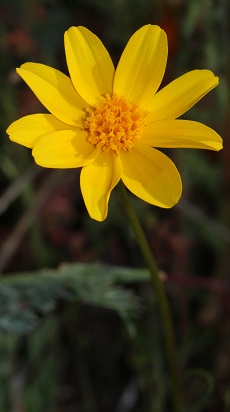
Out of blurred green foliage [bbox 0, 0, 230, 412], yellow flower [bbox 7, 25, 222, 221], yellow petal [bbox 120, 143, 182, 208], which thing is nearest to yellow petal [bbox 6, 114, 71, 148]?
yellow flower [bbox 7, 25, 222, 221]

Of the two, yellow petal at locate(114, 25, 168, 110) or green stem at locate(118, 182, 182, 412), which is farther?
yellow petal at locate(114, 25, 168, 110)

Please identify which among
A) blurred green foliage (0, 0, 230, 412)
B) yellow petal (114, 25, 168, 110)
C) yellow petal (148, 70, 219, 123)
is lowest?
blurred green foliage (0, 0, 230, 412)

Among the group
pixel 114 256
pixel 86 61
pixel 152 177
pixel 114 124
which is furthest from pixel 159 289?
pixel 114 256

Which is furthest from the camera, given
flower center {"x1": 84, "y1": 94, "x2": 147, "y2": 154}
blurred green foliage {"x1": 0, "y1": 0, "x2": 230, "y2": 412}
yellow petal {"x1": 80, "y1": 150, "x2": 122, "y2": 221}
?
blurred green foliage {"x1": 0, "y1": 0, "x2": 230, "y2": 412}

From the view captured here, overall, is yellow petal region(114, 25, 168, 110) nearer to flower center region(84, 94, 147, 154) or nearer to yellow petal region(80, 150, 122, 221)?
flower center region(84, 94, 147, 154)

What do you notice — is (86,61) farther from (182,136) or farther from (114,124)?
(182,136)

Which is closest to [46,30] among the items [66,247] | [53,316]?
[66,247]

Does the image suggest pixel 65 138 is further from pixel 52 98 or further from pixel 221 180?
pixel 221 180
